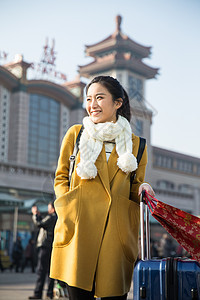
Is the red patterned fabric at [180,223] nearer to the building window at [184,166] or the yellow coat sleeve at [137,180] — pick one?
the yellow coat sleeve at [137,180]

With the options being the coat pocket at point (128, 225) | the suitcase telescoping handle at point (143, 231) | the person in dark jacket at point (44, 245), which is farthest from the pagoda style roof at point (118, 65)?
the coat pocket at point (128, 225)

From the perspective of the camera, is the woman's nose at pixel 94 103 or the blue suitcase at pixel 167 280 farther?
the woman's nose at pixel 94 103

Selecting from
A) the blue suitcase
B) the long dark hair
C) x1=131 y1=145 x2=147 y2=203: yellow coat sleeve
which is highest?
the long dark hair

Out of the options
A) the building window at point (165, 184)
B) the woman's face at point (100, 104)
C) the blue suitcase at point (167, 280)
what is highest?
the building window at point (165, 184)

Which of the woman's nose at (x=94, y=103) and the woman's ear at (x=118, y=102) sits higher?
the woman's ear at (x=118, y=102)

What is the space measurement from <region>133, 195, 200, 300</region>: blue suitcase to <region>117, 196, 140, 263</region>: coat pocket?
3.7 inches

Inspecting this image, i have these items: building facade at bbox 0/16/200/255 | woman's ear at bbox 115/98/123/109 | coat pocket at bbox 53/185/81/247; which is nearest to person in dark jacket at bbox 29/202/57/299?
woman's ear at bbox 115/98/123/109

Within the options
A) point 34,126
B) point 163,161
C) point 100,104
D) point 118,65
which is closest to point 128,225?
point 100,104

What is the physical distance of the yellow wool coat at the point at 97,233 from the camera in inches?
95.9

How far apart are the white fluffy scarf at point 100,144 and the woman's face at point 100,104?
52mm

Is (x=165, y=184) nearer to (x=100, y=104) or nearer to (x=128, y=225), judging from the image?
(x=100, y=104)

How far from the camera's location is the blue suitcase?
243 centimetres

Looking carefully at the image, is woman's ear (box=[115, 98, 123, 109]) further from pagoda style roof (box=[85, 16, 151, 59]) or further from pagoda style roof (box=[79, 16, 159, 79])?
pagoda style roof (box=[85, 16, 151, 59])

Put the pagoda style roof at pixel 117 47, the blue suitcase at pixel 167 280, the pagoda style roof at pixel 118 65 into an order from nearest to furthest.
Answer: the blue suitcase at pixel 167 280 < the pagoda style roof at pixel 118 65 < the pagoda style roof at pixel 117 47
